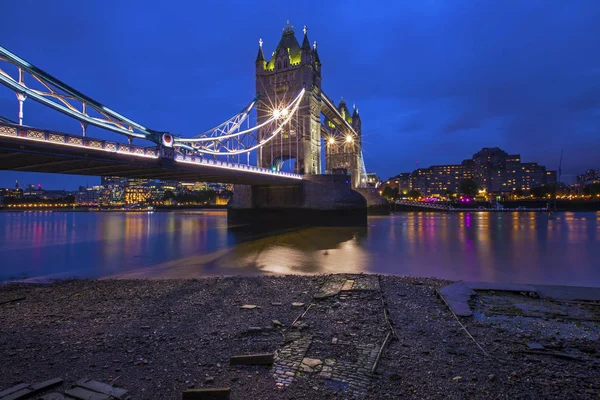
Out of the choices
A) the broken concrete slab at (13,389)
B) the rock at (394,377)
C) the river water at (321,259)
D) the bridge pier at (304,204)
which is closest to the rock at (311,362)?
the rock at (394,377)

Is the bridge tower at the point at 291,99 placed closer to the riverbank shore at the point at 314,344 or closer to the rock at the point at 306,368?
A: the riverbank shore at the point at 314,344

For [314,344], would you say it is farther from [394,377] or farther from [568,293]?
[568,293]

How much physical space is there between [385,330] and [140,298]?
6.16 m

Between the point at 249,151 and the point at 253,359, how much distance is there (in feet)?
113

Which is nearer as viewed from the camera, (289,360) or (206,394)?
(206,394)

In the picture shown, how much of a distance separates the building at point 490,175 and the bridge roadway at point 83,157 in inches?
5651

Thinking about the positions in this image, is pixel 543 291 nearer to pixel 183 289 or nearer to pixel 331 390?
pixel 331 390

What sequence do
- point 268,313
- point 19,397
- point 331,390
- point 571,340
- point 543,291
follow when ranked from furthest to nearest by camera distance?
point 543,291 < point 268,313 < point 571,340 < point 331,390 < point 19,397

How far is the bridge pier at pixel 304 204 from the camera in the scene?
36875mm

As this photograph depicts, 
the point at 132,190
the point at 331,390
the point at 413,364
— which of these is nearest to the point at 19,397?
the point at 331,390

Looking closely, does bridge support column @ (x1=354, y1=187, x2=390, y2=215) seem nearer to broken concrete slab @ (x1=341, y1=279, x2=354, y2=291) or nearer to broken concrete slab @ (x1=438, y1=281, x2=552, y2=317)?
broken concrete slab @ (x1=341, y1=279, x2=354, y2=291)

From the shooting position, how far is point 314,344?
5.28m

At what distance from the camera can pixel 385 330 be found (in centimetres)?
582

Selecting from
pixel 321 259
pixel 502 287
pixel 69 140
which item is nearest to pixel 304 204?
pixel 321 259
